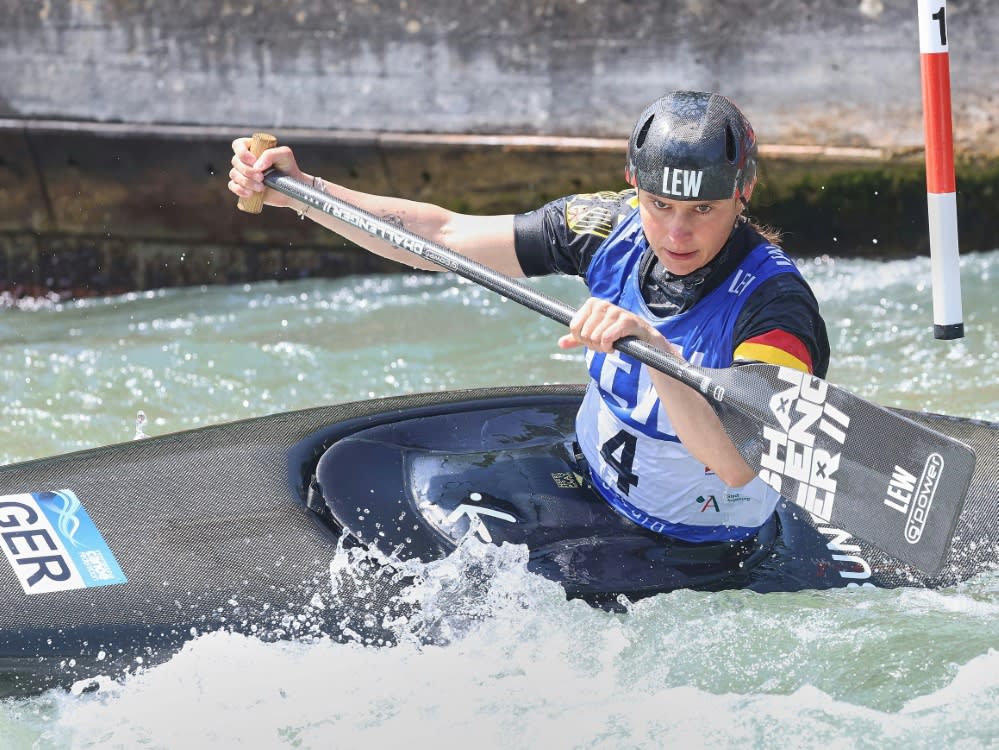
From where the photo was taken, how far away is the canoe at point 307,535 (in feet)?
7.79

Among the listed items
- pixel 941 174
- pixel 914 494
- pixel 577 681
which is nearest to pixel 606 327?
pixel 914 494

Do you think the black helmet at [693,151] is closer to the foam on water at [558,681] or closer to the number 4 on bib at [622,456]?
the number 4 on bib at [622,456]

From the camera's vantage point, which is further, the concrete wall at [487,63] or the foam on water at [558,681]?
the concrete wall at [487,63]

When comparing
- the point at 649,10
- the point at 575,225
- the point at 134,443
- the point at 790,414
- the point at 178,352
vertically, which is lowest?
the point at 178,352

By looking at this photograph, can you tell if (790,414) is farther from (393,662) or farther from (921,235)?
(921,235)

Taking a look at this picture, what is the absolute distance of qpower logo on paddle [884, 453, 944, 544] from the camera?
2.23m

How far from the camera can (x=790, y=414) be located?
2234 millimetres

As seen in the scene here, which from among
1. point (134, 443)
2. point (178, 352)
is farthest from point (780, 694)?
point (178, 352)

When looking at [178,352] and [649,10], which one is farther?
[649,10]

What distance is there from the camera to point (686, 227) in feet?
7.33

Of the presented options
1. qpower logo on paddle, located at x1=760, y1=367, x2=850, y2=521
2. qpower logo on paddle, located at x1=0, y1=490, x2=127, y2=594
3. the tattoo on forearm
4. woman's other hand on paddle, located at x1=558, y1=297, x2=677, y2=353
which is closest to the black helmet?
woman's other hand on paddle, located at x1=558, y1=297, x2=677, y2=353

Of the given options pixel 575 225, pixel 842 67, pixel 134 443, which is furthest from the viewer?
pixel 842 67

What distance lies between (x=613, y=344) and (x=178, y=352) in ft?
11.2

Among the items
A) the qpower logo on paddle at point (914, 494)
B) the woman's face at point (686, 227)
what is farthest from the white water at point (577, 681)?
the woman's face at point (686, 227)
